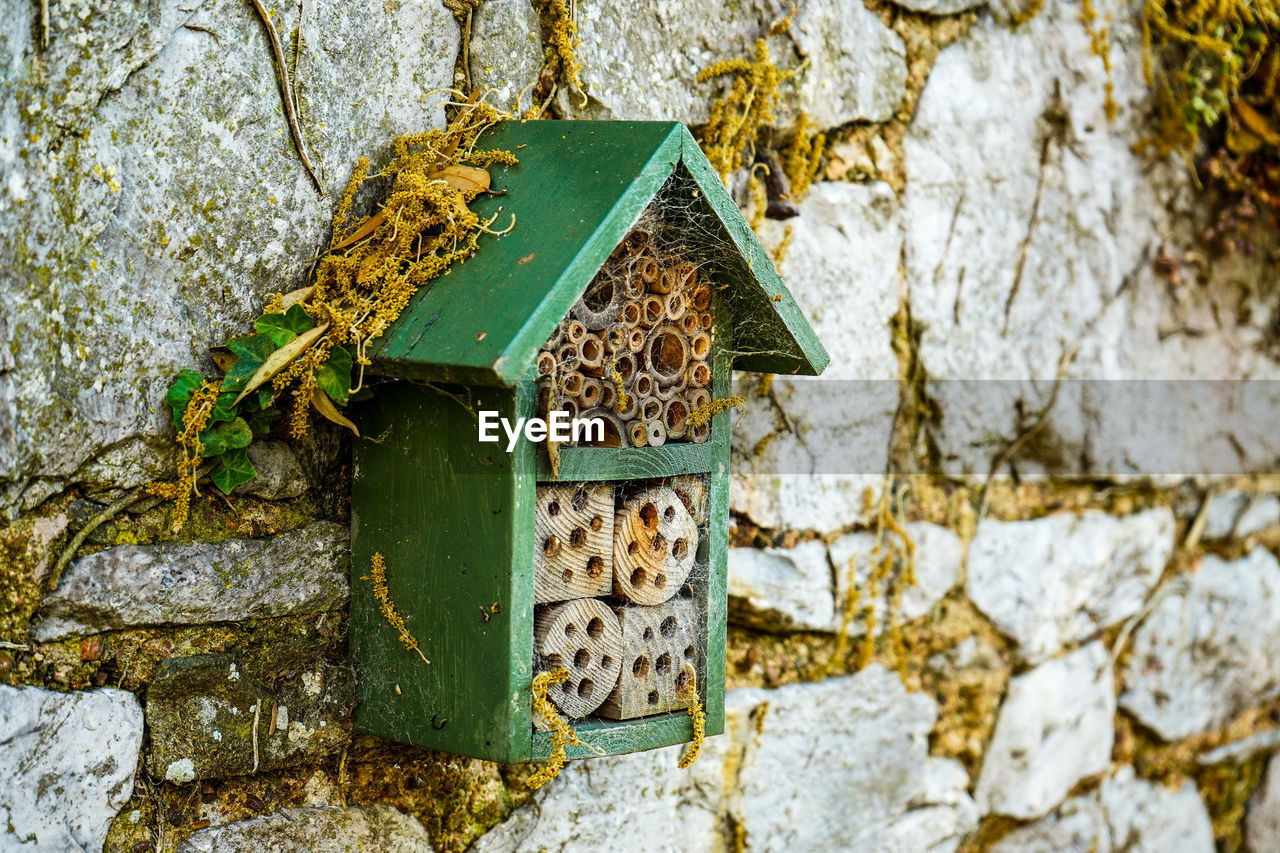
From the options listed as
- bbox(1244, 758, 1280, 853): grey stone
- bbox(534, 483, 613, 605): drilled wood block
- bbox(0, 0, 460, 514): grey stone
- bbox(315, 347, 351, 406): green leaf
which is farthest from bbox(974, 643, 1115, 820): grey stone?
bbox(0, 0, 460, 514): grey stone

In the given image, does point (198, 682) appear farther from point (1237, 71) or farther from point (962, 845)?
point (1237, 71)

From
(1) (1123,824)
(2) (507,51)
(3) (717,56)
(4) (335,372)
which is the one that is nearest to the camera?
(4) (335,372)

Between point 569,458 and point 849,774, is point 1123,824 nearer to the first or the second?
point 849,774

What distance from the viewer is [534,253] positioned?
1475 mm

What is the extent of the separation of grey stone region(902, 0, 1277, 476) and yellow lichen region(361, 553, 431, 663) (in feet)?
4.38

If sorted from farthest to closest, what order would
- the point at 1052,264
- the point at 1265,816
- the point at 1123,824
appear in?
the point at 1265,816 → the point at 1123,824 → the point at 1052,264

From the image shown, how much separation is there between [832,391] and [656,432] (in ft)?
2.65

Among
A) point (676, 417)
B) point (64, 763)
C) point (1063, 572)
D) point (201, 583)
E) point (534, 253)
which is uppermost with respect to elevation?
point (534, 253)

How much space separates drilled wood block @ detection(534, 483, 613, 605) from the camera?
156 cm

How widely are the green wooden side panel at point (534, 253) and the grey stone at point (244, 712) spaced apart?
0.51 meters

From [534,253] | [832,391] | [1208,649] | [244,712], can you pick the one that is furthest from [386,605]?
[1208,649]

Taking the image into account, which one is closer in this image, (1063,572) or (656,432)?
(656,432)

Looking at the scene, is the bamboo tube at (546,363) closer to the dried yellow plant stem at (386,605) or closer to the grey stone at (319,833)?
the dried yellow plant stem at (386,605)

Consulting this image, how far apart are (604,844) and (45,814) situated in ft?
3.02
